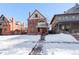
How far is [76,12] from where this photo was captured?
3035 millimetres

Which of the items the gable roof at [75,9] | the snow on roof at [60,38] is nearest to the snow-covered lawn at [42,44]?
the snow on roof at [60,38]

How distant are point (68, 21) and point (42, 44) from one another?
594 mm

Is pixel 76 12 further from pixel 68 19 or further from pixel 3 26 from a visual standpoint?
pixel 3 26

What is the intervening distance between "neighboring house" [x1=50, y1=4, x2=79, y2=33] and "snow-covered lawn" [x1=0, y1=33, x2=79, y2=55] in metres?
0.12

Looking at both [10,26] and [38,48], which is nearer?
[38,48]

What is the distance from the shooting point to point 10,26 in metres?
3.10

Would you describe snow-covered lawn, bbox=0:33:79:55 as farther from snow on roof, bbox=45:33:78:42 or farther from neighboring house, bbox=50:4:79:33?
neighboring house, bbox=50:4:79:33

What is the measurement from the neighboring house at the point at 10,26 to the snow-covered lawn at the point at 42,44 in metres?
0.09

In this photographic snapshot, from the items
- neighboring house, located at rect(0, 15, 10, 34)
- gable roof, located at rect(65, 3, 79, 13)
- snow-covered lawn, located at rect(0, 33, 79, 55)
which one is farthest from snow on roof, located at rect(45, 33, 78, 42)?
neighboring house, located at rect(0, 15, 10, 34)

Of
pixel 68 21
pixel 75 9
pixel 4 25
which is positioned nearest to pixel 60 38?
pixel 68 21

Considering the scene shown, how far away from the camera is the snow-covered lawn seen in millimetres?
2910

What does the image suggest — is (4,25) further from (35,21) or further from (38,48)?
(38,48)

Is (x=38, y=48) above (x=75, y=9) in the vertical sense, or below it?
below

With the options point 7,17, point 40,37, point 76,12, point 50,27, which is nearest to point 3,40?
point 7,17
